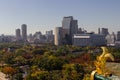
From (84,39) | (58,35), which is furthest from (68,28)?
(84,39)

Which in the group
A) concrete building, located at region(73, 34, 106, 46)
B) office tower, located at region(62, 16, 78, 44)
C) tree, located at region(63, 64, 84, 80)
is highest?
office tower, located at region(62, 16, 78, 44)

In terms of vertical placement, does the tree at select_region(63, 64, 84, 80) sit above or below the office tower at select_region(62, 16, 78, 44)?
below

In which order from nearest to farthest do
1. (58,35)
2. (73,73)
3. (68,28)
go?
(73,73), (58,35), (68,28)

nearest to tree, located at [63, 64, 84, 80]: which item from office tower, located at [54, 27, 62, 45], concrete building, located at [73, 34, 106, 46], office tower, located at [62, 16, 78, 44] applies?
office tower, located at [54, 27, 62, 45]

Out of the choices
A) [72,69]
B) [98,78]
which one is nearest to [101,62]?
[98,78]

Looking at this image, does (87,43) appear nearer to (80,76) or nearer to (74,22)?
(74,22)

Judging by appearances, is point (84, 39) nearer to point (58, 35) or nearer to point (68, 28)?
point (58, 35)

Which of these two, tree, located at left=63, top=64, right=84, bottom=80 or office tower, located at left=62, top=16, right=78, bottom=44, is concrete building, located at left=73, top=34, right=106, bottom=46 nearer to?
office tower, located at left=62, top=16, right=78, bottom=44

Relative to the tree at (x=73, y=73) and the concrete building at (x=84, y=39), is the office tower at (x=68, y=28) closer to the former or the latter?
the concrete building at (x=84, y=39)
